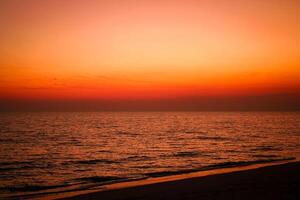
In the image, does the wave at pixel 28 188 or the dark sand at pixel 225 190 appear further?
the wave at pixel 28 188

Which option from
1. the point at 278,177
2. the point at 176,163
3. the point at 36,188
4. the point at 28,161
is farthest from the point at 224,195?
the point at 28,161

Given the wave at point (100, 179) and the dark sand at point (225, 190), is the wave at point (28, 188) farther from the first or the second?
the dark sand at point (225, 190)

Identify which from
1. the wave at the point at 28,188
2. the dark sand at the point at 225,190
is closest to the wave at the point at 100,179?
the wave at the point at 28,188

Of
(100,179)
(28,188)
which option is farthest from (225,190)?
(28,188)

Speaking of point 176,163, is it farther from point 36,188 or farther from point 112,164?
point 36,188

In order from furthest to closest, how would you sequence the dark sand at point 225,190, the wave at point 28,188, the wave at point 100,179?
the wave at point 100,179
the wave at point 28,188
the dark sand at point 225,190

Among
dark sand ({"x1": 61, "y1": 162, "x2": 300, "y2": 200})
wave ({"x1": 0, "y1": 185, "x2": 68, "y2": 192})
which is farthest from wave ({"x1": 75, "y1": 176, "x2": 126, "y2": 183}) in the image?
dark sand ({"x1": 61, "y1": 162, "x2": 300, "y2": 200})

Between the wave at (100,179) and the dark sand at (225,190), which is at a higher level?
the dark sand at (225,190)

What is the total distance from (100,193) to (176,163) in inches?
512

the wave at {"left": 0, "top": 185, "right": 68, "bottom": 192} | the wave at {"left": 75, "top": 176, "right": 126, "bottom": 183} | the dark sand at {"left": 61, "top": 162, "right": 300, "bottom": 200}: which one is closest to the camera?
the dark sand at {"left": 61, "top": 162, "right": 300, "bottom": 200}

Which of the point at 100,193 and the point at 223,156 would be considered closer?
the point at 100,193

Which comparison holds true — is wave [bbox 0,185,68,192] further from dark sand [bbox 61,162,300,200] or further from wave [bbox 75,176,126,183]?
dark sand [bbox 61,162,300,200]

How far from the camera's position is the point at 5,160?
27938 millimetres

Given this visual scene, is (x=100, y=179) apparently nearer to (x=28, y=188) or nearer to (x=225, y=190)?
(x=28, y=188)
